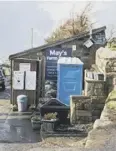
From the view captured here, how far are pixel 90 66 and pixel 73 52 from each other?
3.85 feet

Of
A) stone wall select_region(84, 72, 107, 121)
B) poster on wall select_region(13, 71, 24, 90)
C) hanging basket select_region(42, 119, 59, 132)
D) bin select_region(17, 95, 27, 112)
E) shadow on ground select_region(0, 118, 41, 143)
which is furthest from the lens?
poster on wall select_region(13, 71, 24, 90)

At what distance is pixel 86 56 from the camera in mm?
21125

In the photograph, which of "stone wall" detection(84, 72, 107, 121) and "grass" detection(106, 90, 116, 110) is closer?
"grass" detection(106, 90, 116, 110)

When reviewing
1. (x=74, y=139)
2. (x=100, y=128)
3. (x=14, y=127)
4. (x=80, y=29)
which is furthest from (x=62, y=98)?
(x=80, y=29)

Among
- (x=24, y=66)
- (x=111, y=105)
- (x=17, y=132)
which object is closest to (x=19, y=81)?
(x=24, y=66)

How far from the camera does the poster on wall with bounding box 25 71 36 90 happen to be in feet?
61.6

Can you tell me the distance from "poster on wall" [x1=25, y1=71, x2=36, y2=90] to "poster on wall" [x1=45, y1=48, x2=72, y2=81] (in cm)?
214

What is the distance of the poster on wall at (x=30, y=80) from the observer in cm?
1877

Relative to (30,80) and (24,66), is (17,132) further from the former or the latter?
(24,66)

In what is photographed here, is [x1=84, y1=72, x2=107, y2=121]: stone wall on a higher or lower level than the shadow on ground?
higher

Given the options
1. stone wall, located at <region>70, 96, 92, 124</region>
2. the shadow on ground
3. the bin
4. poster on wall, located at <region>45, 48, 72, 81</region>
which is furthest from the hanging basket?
poster on wall, located at <region>45, 48, 72, 81</region>

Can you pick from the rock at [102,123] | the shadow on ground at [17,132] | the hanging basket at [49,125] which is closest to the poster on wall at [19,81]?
the shadow on ground at [17,132]

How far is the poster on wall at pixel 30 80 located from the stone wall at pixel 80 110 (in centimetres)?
495

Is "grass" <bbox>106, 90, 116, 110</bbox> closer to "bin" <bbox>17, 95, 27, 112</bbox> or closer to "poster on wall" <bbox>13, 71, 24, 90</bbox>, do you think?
"bin" <bbox>17, 95, 27, 112</bbox>
